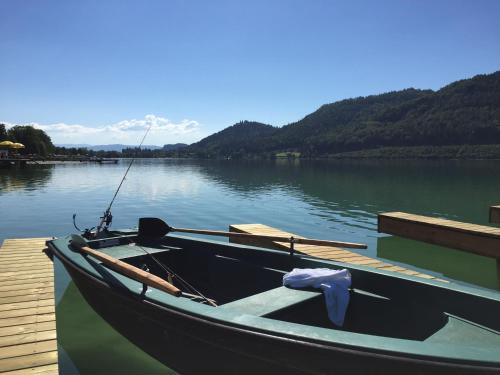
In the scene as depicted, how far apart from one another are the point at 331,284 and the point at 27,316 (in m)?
4.93

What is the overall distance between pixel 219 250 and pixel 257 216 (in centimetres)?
1605

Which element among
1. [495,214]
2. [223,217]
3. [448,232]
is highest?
[495,214]

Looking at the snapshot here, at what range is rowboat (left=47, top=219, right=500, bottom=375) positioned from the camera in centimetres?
359

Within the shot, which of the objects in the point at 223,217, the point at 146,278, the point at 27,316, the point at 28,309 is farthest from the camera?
the point at 223,217

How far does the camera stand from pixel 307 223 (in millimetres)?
21422

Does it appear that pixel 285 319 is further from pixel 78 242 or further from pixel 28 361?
pixel 78 242

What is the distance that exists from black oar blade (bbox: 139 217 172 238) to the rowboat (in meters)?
1.18

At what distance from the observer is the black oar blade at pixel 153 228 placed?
891 cm

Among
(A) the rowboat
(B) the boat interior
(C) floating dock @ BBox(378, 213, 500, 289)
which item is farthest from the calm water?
(B) the boat interior

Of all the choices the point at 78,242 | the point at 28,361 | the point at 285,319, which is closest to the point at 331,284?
the point at 285,319

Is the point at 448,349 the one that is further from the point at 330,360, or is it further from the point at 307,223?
the point at 307,223

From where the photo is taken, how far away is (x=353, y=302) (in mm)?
5660

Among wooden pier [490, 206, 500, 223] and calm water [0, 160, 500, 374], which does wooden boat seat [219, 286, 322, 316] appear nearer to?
calm water [0, 160, 500, 374]

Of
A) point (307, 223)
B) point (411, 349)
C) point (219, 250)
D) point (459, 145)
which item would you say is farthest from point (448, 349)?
point (459, 145)
